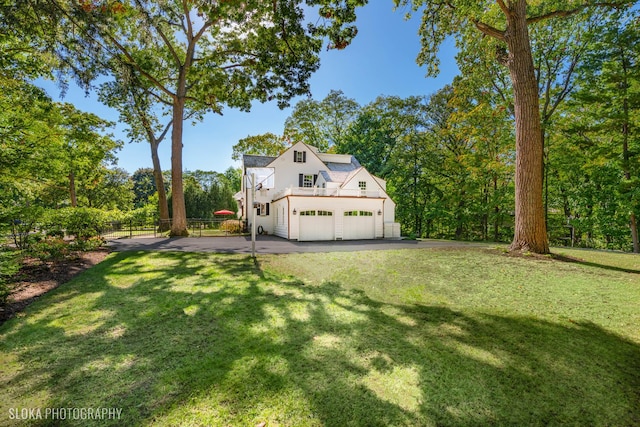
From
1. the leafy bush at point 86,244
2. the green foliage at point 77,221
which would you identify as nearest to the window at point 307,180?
the green foliage at point 77,221

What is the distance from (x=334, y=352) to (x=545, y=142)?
2209cm

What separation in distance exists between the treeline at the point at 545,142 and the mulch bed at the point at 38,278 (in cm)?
1562

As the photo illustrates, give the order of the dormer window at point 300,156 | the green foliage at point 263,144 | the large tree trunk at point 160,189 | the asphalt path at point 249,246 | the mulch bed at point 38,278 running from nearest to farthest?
the mulch bed at point 38,278, the asphalt path at point 249,246, the large tree trunk at point 160,189, the dormer window at point 300,156, the green foliage at point 263,144

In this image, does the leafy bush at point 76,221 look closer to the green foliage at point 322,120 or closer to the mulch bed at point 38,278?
the mulch bed at point 38,278

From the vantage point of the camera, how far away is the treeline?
13141mm

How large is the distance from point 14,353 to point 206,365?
2.32 metres

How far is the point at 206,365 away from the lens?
9.19ft

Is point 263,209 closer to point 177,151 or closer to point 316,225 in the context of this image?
point 316,225

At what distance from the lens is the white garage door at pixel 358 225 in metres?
17.5

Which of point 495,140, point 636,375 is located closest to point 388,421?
point 636,375

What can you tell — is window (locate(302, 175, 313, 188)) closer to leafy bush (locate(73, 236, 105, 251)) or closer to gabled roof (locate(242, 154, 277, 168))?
gabled roof (locate(242, 154, 277, 168))

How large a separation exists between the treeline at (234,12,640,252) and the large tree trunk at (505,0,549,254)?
292 cm

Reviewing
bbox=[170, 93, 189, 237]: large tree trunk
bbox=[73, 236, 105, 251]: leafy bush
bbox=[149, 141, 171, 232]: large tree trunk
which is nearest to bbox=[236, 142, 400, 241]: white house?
bbox=[170, 93, 189, 237]: large tree trunk

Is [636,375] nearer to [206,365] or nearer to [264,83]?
[206,365]
